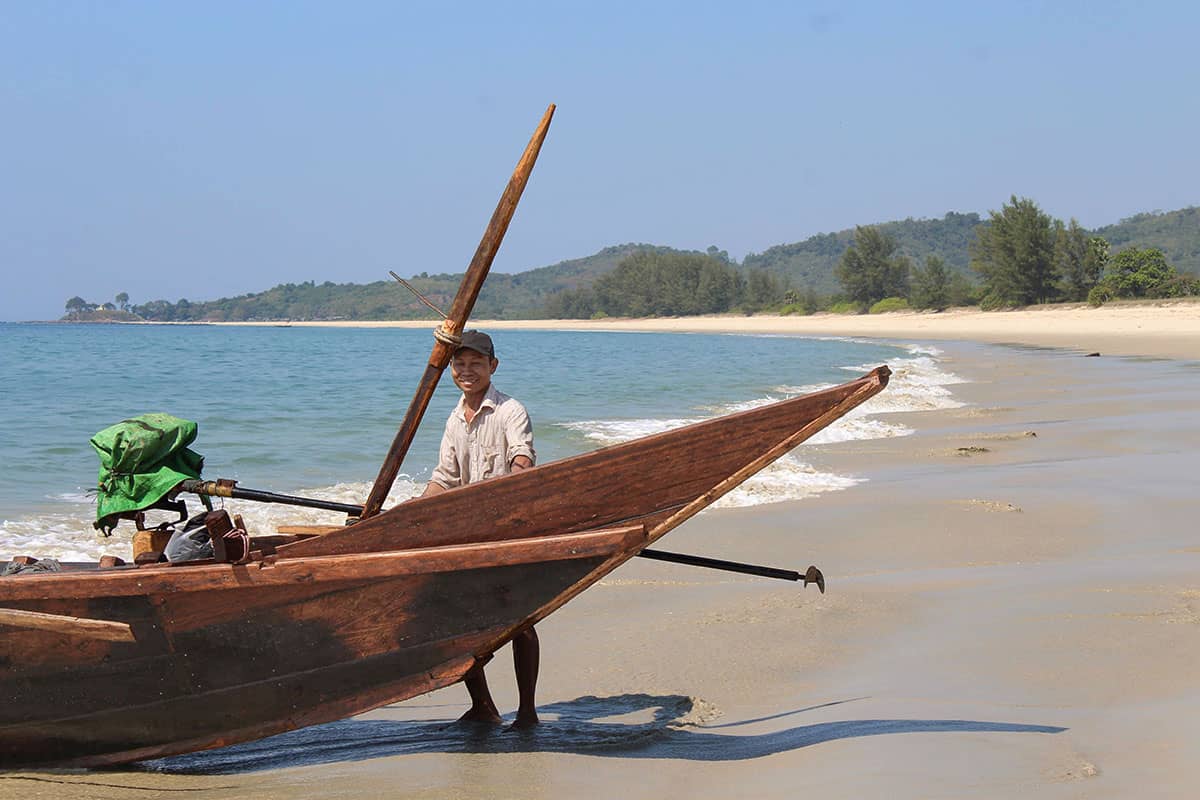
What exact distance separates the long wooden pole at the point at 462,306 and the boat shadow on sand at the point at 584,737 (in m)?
0.85

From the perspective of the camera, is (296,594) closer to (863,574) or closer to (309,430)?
(863,574)

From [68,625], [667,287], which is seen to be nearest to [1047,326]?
[68,625]

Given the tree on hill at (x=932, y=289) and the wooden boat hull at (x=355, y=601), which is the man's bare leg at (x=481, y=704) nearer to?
the wooden boat hull at (x=355, y=601)

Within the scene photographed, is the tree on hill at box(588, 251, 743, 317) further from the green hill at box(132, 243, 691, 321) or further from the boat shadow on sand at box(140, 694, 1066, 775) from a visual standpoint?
the boat shadow on sand at box(140, 694, 1066, 775)

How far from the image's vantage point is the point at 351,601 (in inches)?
137

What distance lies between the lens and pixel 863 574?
6094 mm

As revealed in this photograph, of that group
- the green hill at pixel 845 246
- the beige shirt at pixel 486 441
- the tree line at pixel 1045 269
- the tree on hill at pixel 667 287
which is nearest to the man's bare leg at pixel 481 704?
the beige shirt at pixel 486 441

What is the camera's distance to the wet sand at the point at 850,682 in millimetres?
3432

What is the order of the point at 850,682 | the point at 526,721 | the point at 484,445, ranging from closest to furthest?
1. the point at 526,721
2. the point at 484,445
3. the point at 850,682

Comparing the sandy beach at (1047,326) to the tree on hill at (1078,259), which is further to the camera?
the tree on hill at (1078,259)

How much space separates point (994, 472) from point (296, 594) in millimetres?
7039

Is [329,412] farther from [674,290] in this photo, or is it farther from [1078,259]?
[674,290]

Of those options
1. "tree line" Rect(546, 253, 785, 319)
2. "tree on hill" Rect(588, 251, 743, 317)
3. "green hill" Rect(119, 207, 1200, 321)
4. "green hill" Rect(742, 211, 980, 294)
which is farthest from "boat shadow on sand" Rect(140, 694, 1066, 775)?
"green hill" Rect(742, 211, 980, 294)

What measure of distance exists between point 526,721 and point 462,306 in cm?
146
